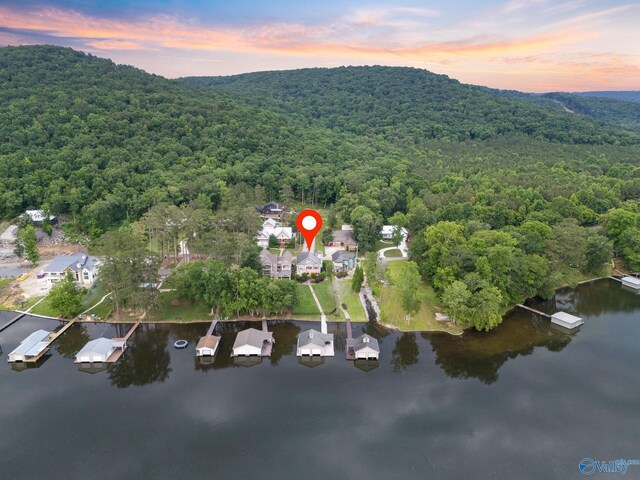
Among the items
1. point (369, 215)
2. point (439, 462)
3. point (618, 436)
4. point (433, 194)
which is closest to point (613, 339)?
point (618, 436)

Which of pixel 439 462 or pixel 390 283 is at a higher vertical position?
pixel 390 283

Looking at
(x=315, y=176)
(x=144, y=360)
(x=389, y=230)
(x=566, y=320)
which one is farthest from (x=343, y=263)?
(x=315, y=176)

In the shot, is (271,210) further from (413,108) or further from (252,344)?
(413,108)

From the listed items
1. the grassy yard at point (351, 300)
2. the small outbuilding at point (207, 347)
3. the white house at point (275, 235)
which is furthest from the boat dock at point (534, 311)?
the small outbuilding at point (207, 347)

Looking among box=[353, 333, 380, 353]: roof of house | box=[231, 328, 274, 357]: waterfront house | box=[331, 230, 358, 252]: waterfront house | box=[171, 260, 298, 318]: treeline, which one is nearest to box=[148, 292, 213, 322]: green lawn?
box=[171, 260, 298, 318]: treeline

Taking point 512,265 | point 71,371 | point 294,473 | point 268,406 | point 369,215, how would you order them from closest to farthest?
point 294,473, point 268,406, point 71,371, point 512,265, point 369,215

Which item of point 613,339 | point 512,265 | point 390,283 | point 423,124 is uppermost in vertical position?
point 423,124

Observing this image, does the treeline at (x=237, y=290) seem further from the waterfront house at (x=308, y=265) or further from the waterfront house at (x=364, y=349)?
the waterfront house at (x=308, y=265)

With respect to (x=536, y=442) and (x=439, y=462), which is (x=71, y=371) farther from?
(x=536, y=442)

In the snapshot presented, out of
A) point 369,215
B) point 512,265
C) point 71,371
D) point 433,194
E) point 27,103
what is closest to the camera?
point 71,371
